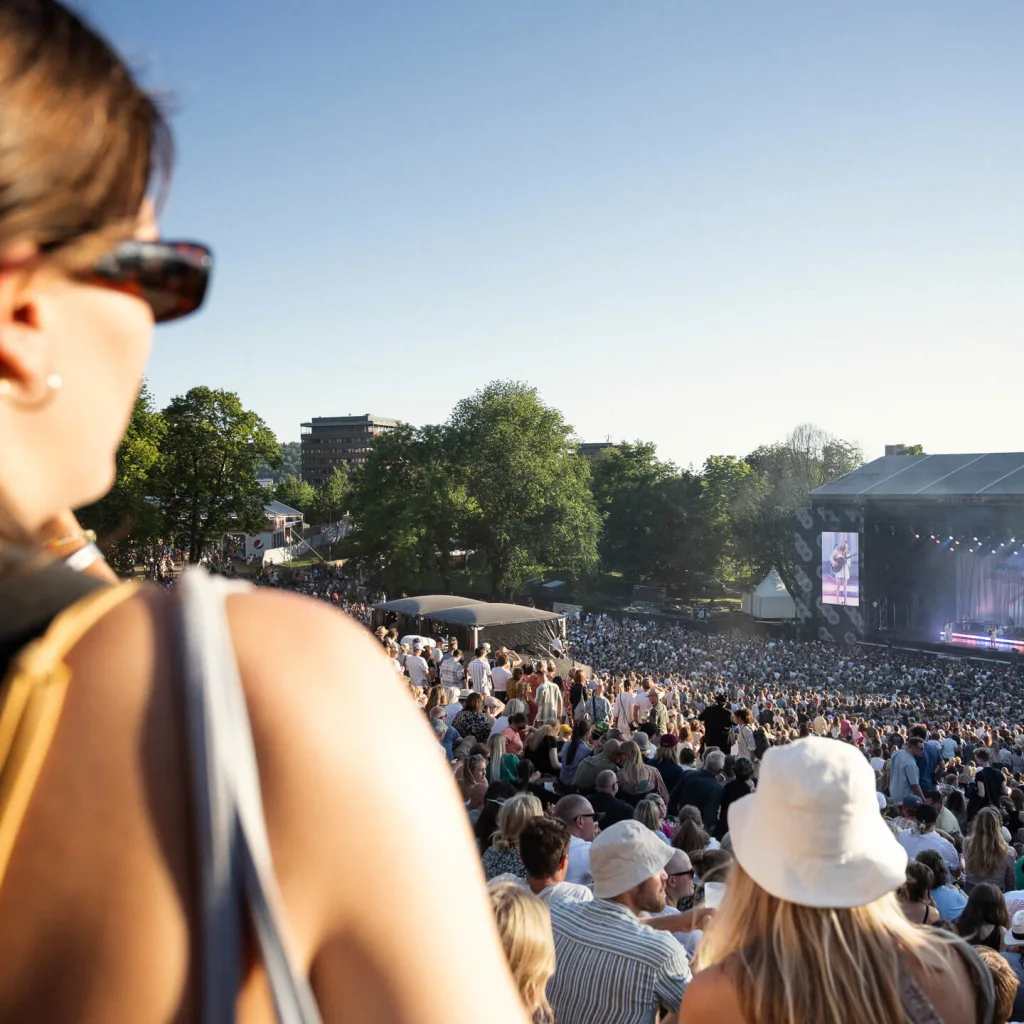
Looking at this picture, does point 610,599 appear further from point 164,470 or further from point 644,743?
point 644,743

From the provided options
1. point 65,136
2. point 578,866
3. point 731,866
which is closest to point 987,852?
point 578,866

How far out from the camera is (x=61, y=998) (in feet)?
1.75

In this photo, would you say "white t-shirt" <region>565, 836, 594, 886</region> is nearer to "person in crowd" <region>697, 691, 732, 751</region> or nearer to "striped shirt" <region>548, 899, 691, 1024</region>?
"striped shirt" <region>548, 899, 691, 1024</region>

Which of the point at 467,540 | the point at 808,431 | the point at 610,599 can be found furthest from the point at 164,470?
the point at 808,431

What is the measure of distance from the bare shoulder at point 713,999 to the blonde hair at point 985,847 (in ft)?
16.9

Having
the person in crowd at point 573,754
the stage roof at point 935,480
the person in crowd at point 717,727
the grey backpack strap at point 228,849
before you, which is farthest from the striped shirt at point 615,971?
the stage roof at point 935,480

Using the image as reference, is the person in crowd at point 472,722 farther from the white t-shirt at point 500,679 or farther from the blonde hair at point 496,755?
the white t-shirt at point 500,679

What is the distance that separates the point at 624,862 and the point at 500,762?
4.24 metres

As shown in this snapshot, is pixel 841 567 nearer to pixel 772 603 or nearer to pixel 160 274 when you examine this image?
pixel 772 603

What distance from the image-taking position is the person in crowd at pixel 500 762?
7.82 m

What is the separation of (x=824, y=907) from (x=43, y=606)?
6.16ft

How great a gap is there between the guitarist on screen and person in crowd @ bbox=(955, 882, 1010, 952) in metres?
36.1

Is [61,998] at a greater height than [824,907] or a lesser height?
greater

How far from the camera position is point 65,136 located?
23.5 inches
